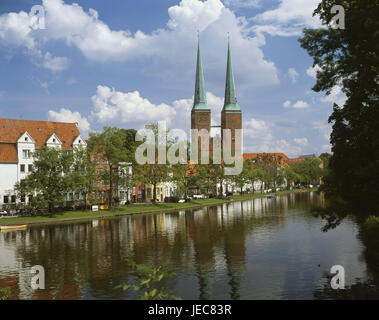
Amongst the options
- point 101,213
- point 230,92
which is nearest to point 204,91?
point 230,92

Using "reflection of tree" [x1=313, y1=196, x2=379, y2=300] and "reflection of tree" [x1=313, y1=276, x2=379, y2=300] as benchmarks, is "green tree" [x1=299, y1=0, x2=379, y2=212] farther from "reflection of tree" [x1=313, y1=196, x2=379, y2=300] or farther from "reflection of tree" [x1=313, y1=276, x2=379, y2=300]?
"reflection of tree" [x1=313, y1=276, x2=379, y2=300]

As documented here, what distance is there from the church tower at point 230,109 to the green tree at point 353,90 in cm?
14336

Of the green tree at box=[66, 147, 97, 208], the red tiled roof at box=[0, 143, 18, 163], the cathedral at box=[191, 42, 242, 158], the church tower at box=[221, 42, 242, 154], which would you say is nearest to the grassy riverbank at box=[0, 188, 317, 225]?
the green tree at box=[66, 147, 97, 208]

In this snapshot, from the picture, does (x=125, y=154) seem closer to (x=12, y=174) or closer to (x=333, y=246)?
(x=12, y=174)

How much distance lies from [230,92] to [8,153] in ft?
366

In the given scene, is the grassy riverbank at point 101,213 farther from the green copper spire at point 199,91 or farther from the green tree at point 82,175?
the green copper spire at point 199,91

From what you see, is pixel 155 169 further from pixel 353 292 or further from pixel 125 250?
pixel 353 292

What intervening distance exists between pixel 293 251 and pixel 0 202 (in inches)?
2294

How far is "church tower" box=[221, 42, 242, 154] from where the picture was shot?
168 metres

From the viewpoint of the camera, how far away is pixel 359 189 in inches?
888

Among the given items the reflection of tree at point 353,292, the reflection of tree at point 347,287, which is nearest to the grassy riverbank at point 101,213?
the reflection of tree at point 347,287

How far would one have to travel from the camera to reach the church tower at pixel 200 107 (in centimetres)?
16512
